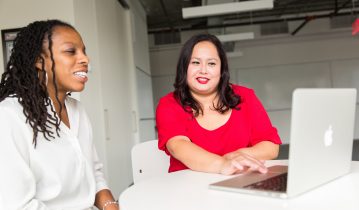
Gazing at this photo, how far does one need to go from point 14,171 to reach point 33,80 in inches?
15.6

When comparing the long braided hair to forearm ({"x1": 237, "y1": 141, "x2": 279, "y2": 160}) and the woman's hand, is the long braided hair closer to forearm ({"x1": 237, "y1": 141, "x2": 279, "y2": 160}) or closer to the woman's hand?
the woman's hand

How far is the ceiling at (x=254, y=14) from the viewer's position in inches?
314

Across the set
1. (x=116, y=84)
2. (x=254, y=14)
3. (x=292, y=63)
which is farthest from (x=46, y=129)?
(x=292, y=63)

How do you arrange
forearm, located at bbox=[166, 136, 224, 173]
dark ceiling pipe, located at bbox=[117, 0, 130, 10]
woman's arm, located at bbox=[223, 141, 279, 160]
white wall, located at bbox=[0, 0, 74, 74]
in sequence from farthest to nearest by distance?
dark ceiling pipe, located at bbox=[117, 0, 130, 10]
white wall, located at bbox=[0, 0, 74, 74]
woman's arm, located at bbox=[223, 141, 279, 160]
forearm, located at bbox=[166, 136, 224, 173]

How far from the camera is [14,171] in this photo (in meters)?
1.14

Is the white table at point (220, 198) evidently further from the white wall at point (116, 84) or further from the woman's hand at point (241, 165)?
the white wall at point (116, 84)

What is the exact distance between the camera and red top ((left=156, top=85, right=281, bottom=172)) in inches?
69.4

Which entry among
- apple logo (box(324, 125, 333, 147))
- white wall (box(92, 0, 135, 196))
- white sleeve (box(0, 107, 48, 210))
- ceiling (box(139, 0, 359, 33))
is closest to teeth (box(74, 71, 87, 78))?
white sleeve (box(0, 107, 48, 210))

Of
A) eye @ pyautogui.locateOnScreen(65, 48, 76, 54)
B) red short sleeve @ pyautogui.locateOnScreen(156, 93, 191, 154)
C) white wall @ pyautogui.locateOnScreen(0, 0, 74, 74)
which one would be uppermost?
white wall @ pyautogui.locateOnScreen(0, 0, 74, 74)

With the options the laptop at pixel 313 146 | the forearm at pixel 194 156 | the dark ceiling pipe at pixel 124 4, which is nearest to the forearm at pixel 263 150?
the forearm at pixel 194 156

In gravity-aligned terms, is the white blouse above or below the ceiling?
below

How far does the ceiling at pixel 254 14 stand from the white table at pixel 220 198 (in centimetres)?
683

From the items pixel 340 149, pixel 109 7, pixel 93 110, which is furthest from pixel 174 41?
pixel 340 149

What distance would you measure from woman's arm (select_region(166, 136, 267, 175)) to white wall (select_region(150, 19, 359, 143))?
826 centimetres
